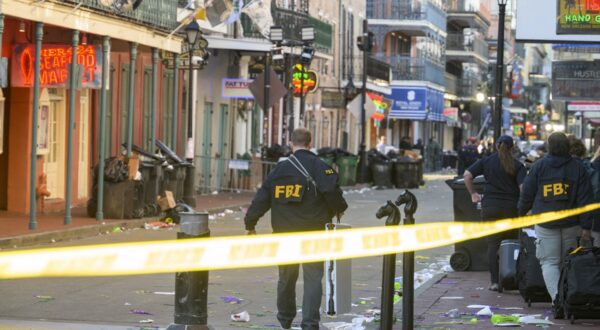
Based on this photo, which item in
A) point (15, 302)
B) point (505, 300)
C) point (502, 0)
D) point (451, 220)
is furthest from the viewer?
point (451, 220)

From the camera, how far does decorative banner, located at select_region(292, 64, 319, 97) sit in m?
46.1

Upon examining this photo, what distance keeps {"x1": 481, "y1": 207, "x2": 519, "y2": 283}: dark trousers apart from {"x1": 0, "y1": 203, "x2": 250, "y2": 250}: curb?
669 cm

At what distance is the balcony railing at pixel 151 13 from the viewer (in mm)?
24777

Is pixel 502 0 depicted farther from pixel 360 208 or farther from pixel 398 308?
pixel 360 208

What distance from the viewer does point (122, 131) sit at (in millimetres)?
32219

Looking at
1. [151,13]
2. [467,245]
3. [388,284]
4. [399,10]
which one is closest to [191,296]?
[388,284]

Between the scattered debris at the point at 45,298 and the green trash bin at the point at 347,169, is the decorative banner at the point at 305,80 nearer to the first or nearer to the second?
the green trash bin at the point at 347,169

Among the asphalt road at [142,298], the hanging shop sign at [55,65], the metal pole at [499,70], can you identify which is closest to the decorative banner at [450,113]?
the hanging shop sign at [55,65]

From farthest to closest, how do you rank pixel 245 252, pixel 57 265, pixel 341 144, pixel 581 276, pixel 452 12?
1. pixel 452 12
2. pixel 341 144
3. pixel 245 252
4. pixel 57 265
5. pixel 581 276

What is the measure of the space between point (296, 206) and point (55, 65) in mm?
13012

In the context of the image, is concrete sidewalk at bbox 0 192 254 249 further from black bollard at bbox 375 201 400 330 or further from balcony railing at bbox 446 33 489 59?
balcony railing at bbox 446 33 489 59

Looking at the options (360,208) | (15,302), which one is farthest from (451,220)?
(15,302)

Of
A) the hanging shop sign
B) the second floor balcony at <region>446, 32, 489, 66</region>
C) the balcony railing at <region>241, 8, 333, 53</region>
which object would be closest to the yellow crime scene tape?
the hanging shop sign

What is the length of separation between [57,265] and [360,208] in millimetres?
17554
